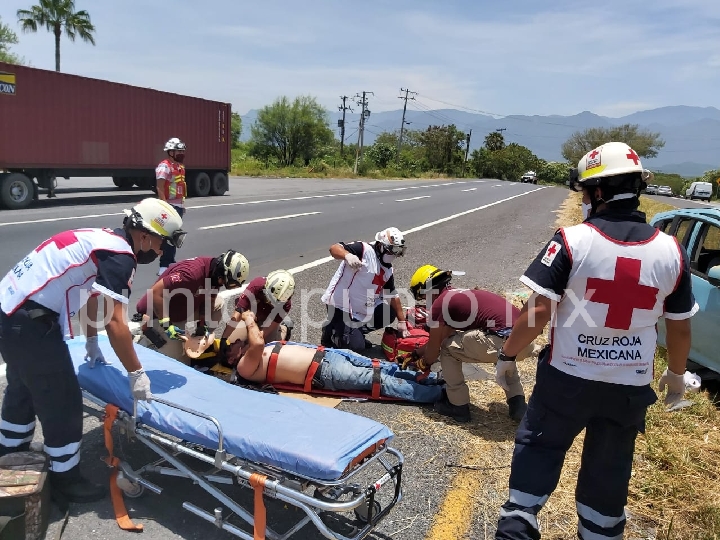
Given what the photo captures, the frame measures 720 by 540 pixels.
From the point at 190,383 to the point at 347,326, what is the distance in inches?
93.2

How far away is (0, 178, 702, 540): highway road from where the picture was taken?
311 centimetres

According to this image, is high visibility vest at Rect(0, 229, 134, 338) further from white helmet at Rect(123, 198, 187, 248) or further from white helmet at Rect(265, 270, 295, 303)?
white helmet at Rect(265, 270, 295, 303)

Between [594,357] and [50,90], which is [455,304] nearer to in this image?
[594,357]

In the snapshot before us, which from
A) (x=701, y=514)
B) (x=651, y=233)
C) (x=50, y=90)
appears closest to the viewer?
(x=651, y=233)

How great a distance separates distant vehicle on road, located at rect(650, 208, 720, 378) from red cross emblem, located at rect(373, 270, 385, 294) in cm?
260

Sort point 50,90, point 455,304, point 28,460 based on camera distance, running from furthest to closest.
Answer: point 50,90, point 455,304, point 28,460

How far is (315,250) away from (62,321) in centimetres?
789

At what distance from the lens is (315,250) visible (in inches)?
427

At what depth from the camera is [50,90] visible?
15.8 meters

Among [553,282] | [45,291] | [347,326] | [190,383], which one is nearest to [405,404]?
[347,326]

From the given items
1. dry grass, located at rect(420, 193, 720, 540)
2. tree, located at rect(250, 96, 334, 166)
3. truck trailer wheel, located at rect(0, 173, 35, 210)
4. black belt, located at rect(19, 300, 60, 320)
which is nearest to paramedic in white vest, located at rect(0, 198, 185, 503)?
black belt, located at rect(19, 300, 60, 320)

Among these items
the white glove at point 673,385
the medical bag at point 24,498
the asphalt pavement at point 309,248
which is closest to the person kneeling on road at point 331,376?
the asphalt pavement at point 309,248

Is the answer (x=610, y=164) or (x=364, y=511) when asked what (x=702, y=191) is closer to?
(x=610, y=164)

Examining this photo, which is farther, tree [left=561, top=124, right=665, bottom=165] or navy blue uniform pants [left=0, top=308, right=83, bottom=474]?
tree [left=561, top=124, right=665, bottom=165]
